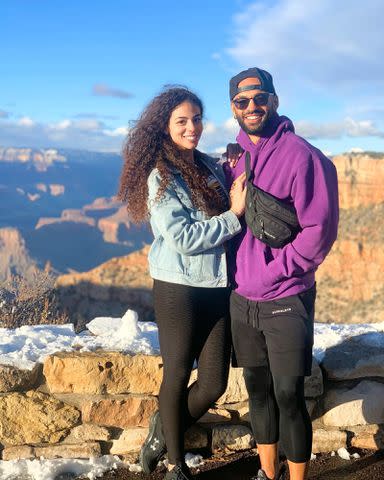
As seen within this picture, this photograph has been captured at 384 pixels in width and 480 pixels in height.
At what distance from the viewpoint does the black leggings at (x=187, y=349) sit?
2.56 meters

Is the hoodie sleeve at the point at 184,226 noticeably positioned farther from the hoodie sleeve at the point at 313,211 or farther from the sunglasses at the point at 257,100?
the sunglasses at the point at 257,100

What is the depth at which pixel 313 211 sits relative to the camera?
2289mm

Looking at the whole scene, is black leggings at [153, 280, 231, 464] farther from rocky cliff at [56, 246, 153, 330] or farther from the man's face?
rocky cliff at [56, 246, 153, 330]

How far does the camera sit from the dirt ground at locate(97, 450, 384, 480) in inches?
115

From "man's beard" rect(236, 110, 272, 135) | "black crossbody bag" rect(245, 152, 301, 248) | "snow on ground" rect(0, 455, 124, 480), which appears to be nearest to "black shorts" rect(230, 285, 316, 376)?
"black crossbody bag" rect(245, 152, 301, 248)

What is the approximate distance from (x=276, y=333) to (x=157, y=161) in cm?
96

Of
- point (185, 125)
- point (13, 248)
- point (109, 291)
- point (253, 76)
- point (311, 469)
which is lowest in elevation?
point (109, 291)

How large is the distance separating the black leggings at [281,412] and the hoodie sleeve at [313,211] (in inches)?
20.1

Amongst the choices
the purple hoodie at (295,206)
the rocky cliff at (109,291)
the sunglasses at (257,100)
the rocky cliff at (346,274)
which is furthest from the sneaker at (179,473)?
the rocky cliff at (109,291)

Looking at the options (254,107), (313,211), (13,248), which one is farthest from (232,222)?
(13,248)

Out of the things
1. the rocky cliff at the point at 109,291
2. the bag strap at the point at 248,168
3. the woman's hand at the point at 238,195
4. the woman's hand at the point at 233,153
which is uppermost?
the woman's hand at the point at 233,153

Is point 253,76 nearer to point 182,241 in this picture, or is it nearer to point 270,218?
point 270,218

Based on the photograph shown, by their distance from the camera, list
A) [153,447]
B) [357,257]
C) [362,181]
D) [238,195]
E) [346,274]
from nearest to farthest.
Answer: [238,195]
[153,447]
[346,274]
[357,257]
[362,181]

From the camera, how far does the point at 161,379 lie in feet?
9.81
